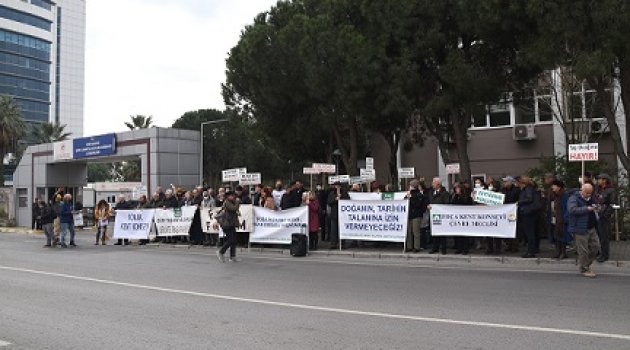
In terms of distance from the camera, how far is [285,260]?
45.7 ft

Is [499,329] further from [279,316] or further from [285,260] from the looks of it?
[285,260]

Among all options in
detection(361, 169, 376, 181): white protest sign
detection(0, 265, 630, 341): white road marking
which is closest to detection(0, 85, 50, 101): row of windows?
detection(361, 169, 376, 181): white protest sign

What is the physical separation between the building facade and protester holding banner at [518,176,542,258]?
113644mm

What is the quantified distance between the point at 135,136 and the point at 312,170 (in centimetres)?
1463

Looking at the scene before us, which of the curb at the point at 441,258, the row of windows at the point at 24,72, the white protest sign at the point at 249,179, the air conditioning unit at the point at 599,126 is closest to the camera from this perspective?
the curb at the point at 441,258

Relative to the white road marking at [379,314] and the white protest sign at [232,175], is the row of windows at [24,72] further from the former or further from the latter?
the white road marking at [379,314]

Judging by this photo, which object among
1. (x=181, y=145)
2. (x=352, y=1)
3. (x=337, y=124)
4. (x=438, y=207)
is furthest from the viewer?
(x=181, y=145)

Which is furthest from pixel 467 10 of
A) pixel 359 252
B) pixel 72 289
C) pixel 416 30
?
pixel 72 289

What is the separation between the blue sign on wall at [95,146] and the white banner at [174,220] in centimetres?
1339

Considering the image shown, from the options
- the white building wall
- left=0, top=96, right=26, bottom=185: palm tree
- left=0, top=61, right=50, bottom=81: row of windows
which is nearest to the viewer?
left=0, top=96, right=26, bottom=185: palm tree

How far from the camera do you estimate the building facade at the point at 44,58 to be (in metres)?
108

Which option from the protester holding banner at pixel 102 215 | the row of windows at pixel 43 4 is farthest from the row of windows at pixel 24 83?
the protester holding banner at pixel 102 215

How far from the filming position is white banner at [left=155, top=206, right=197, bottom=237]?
17.9 metres

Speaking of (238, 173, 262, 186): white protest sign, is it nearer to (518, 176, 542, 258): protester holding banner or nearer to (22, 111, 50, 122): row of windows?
(518, 176, 542, 258): protester holding banner
